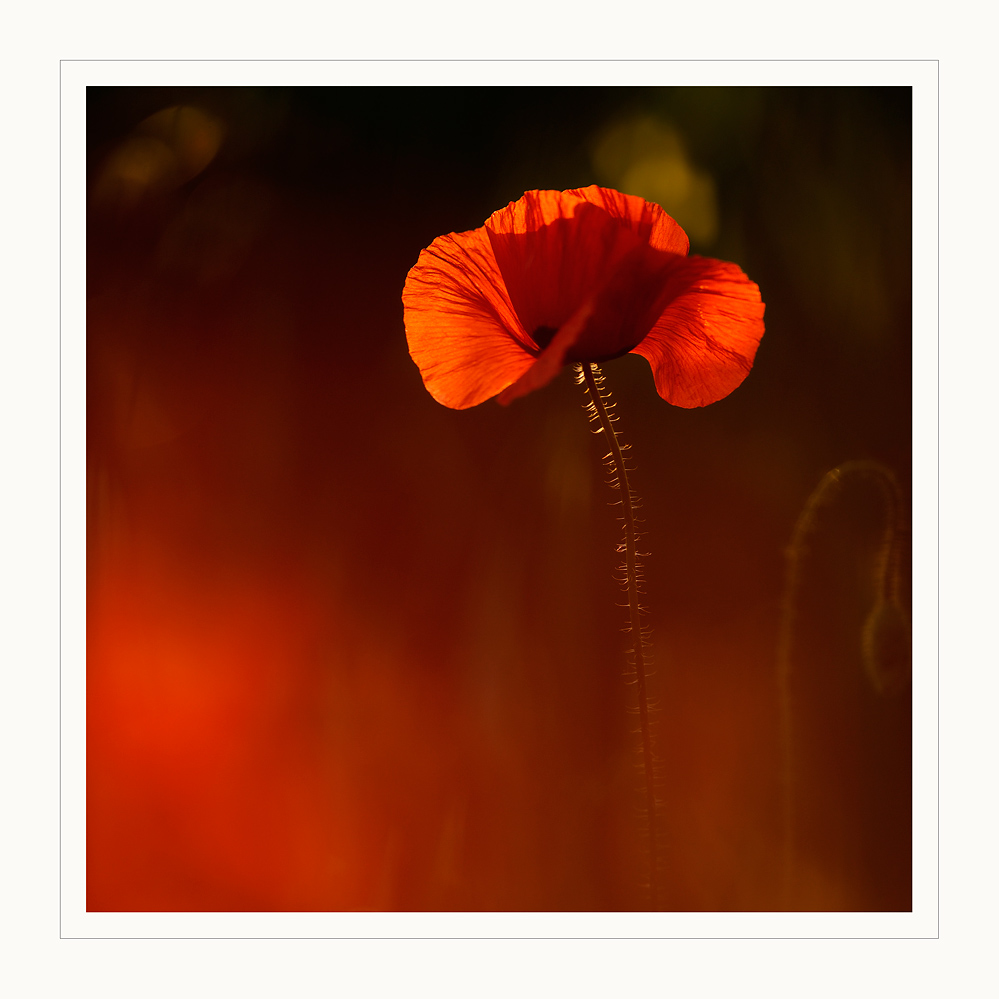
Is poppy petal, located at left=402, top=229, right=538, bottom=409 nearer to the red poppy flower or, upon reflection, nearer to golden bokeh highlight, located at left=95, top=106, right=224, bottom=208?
the red poppy flower

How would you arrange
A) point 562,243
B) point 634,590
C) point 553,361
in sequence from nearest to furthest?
point 553,361 → point 562,243 → point 634,590

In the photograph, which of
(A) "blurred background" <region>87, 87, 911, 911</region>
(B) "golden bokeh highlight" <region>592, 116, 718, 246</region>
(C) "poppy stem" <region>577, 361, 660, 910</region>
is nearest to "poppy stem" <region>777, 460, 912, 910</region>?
(A) "blurred background" <region>87, 87, 911, 911</region>

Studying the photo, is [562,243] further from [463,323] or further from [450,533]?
[450,533]
